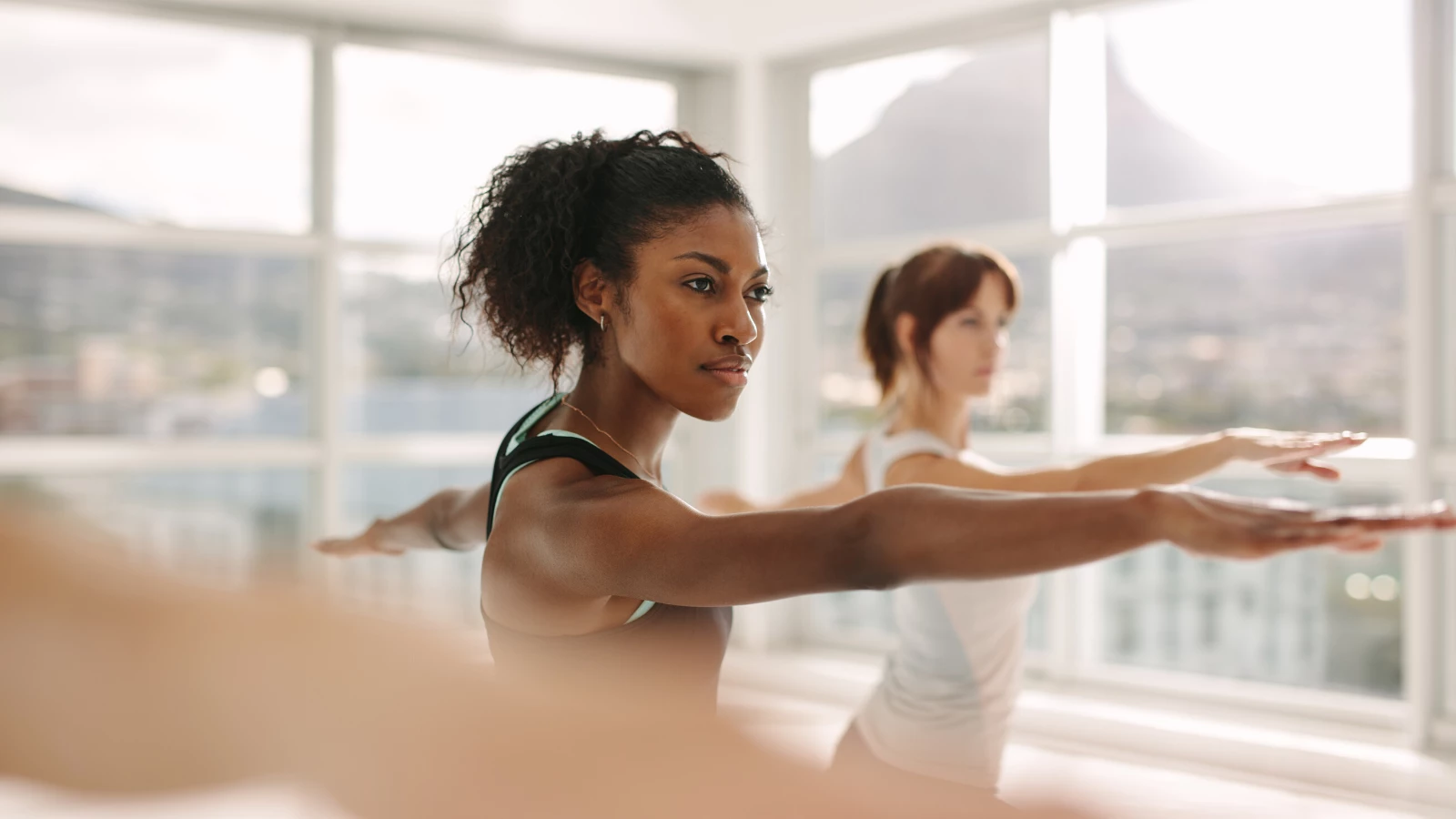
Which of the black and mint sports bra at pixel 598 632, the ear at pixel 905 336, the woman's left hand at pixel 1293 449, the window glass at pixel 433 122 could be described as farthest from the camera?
the window glass at pixel 433 122

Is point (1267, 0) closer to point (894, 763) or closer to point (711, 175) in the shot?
point (894, 763)

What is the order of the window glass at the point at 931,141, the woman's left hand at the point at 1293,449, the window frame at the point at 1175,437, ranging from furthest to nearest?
1. the window glass at the point at 931,141
2. the window frame at the point at 1175,437
3. the woman's left hand at the point at 1293,449

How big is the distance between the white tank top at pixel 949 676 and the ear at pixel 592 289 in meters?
1.01

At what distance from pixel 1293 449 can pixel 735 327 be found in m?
0.79

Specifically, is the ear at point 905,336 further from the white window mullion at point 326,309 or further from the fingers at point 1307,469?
the white window mullion at point 326,309

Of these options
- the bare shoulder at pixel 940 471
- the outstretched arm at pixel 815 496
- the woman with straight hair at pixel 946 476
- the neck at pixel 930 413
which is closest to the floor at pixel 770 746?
the woman with straight hair at pixel 946 476

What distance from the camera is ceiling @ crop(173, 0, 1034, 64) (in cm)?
392

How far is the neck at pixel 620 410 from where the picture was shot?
126 centimetres

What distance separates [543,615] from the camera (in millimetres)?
1055

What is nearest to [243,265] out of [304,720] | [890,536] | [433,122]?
[433,122]

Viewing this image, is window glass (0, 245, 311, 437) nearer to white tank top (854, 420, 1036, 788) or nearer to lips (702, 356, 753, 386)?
white tank top (854, 420, 1036, 788)

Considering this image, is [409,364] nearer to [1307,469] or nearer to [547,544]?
[1307,469]

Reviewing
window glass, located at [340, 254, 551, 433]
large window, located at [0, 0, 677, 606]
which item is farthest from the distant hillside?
window glass, located at [340, 254, 551, 433]

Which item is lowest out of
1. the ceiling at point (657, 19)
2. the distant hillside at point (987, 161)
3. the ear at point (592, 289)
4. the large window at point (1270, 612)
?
the large window at point (1270, 612)
